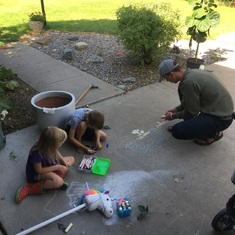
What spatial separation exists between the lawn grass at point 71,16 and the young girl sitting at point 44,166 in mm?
4063

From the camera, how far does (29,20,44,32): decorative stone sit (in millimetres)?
7878

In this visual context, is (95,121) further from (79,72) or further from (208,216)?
(79,72)

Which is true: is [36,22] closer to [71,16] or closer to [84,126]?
[71,16]

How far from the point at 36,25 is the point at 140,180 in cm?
653

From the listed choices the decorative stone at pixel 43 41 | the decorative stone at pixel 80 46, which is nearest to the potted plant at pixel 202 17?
the decorative stone at pixel 80 46

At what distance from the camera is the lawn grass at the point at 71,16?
838 centimetres

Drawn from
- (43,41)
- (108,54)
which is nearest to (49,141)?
(108,54)

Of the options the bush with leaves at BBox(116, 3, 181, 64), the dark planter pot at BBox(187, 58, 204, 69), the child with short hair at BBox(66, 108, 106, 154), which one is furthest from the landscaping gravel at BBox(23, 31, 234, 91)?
the child with short hair at BBox(66, 108, 106, 154)

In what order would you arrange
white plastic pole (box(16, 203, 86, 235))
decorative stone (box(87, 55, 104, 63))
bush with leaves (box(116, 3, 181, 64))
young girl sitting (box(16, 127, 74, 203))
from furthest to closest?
decorative stone (box(87, 55, 104, 63))
bush with leaves (box(116, 3, 181, 64))
young girl sitting (box(16, 127, 74, 203))
white plastic pole (box(16, 203, 86, 235))

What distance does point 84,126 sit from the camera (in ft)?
10.2

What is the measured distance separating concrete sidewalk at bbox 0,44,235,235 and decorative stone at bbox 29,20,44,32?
4.66 meters

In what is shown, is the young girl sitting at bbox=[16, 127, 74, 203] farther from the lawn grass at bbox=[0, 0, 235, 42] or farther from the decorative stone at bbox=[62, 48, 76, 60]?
the lawn grass at bbox=[0, 0, 235, 42]

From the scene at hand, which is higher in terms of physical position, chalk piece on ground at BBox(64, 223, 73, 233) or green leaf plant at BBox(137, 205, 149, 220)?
chalk piece on ground at BBox(64, 223, 73, 233)

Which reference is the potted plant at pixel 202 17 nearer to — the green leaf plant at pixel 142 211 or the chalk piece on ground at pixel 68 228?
the green leaf plant at pixel 142 211
